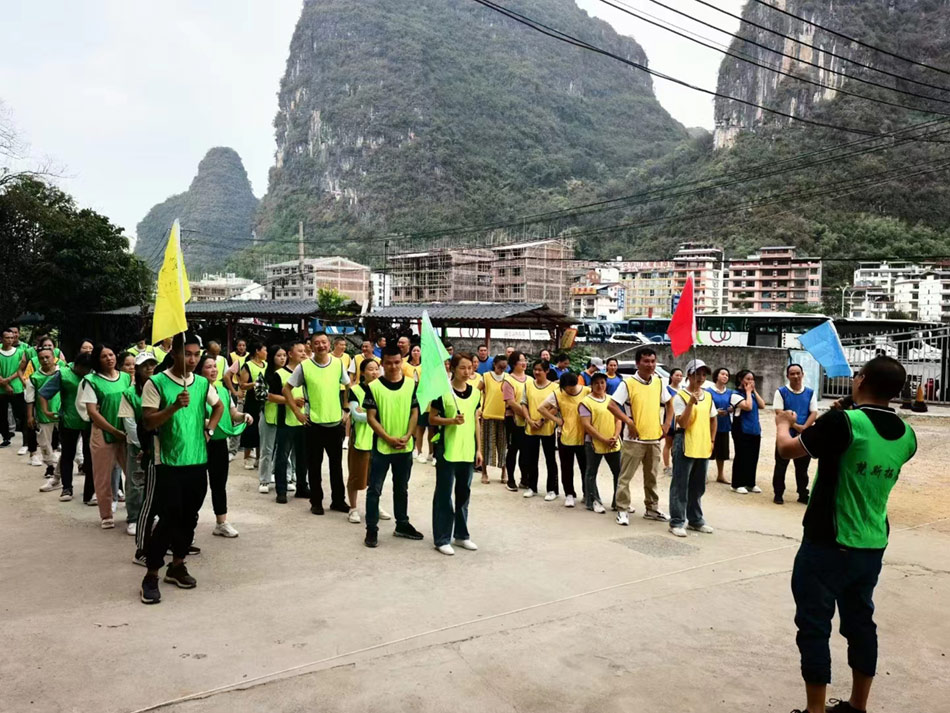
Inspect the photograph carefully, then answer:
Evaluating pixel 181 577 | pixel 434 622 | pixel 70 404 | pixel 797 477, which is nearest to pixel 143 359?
pixel 70 404

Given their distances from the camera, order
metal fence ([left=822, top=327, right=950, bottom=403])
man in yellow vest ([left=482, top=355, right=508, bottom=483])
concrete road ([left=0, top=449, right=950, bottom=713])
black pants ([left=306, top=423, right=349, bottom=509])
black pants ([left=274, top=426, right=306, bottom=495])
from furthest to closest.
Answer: metal fence ([left=822, top=327, right=950, bottom=403])
man in yellow vest ([left=482, top=355, right=508, bottom=483])
black pants ([left=274, top=426, right=306, bottom=495])
black pants ([left=306, top=423, right=349, bottom=509])
concrete road ([left=0, top=449, right=950, bottom=713])

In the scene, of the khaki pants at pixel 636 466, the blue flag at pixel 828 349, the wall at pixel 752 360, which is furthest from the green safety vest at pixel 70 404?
the wall at pixel 752 360

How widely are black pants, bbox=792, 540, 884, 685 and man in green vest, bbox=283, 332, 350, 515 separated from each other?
4.53 m

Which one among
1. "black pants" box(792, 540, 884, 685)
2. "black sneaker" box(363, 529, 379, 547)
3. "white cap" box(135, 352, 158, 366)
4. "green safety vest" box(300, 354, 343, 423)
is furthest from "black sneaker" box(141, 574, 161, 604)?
"black pants" box(792, 540, 884, 685)

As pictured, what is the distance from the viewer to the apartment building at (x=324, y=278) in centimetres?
10190

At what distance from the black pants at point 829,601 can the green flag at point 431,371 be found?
9.84ft

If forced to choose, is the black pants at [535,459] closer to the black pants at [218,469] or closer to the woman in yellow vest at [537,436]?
the woman in yellow vest at [537,436]

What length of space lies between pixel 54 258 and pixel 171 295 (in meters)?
27.0

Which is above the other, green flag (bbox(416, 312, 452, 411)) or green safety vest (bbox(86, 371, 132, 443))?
green flag (bbox(416, 312, 452, 411))

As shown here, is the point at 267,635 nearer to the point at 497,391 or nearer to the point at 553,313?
the point at 497,391

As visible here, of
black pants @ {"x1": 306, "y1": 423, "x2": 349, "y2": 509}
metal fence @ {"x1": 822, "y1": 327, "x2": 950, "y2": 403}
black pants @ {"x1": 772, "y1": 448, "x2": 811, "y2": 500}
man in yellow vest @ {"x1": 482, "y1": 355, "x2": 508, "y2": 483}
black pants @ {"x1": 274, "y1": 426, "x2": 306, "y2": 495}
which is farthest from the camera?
metal fence @ {"x1": 822, "y1": 327, "x2": 950, "y2": 403}

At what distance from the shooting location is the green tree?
2536 centimetres

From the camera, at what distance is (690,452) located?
20.8 feet

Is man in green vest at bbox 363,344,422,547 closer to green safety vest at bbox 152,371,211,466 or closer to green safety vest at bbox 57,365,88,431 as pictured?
green safety vest at bbox 152,371,211,466
